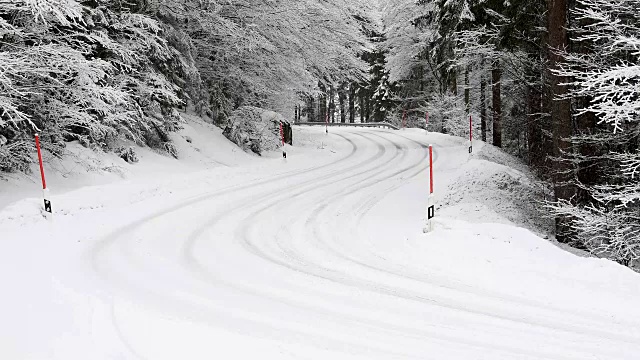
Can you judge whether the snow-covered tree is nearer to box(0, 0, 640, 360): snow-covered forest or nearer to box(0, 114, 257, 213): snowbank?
box(0, 0, 640, 360): snow-covered forest

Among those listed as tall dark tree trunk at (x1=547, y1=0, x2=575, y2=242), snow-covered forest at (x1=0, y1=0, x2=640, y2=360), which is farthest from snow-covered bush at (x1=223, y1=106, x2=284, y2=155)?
tall dark tree trunk at (x1=547, y1=0, x2=575, y2=242)

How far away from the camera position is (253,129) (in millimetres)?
18781

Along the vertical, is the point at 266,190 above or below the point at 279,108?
below

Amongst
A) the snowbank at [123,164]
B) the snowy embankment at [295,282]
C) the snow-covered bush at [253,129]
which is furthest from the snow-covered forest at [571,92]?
the snowbank at [123,164]

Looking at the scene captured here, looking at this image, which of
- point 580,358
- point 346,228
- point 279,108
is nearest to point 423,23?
point 279,108

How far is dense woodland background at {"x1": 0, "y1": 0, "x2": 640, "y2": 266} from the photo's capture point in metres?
8.59

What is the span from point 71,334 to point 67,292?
1.22m

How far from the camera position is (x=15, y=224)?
7941mm

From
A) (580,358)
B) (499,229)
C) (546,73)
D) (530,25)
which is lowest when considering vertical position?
(580,358)

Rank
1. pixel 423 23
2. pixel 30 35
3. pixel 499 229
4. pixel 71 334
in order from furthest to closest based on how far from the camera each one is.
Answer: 1. pixel 423 23
2. pixel 30 35
3. pixel 499 229
4. pixel 71 334

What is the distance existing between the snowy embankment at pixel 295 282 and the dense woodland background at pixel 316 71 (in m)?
1.69

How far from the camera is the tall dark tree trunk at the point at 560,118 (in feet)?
32.5

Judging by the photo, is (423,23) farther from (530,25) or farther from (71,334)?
(71,334)

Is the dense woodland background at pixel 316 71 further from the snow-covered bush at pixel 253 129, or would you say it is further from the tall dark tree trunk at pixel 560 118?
the snow-covered bush at pixel 253 129
